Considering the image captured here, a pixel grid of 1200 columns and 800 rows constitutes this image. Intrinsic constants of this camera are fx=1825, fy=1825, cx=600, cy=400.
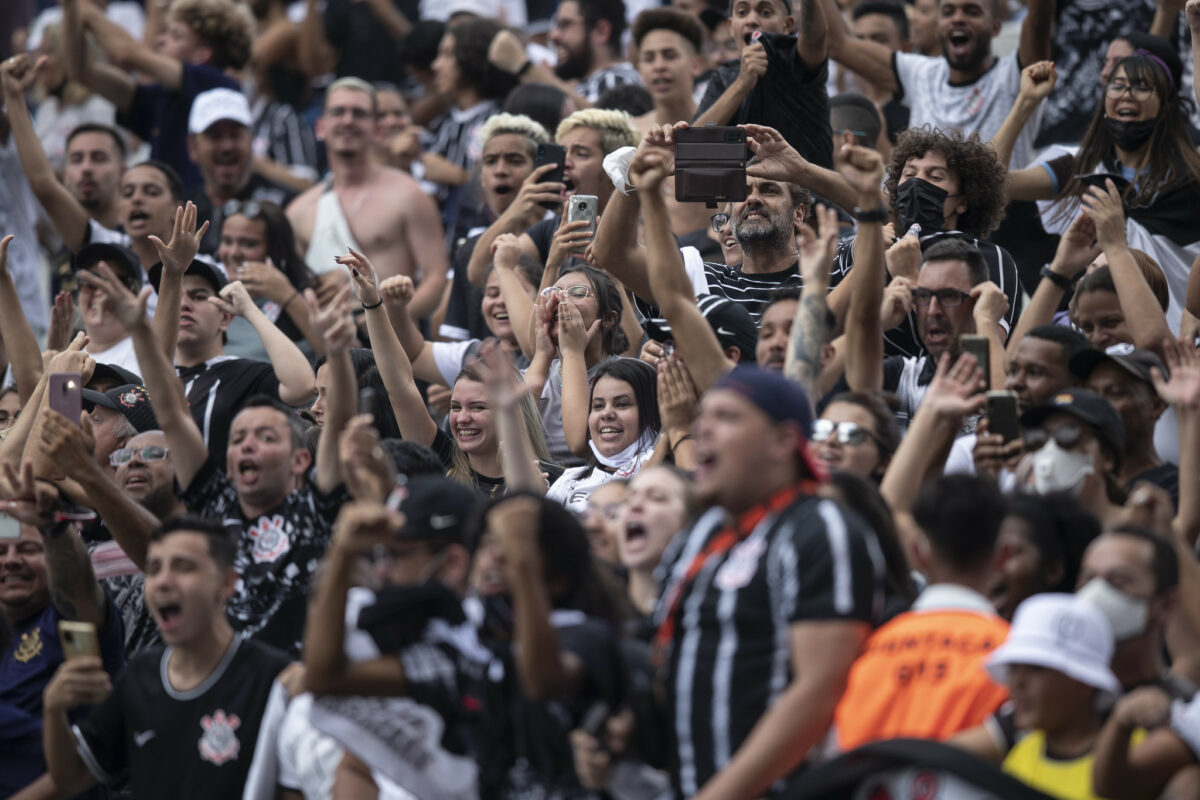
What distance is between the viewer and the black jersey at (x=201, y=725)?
219 inches

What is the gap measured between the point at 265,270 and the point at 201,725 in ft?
12.7

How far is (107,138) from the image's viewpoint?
Result: 1023 cm

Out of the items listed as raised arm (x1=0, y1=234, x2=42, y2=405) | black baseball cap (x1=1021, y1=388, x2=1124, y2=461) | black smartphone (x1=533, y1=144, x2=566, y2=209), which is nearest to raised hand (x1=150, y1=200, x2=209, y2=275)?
raised arm (x1=0, y1=234, x2=42, y2=405)

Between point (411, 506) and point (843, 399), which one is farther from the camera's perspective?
point (843, 399)

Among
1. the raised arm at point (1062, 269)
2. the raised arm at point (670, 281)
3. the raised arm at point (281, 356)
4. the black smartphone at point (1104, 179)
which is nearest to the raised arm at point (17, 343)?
the raised arm at point (281, 356)

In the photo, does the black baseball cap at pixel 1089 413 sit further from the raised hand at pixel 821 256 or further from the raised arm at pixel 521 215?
the raised arm at pixel 521 215

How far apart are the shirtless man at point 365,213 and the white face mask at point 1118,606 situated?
5747mm

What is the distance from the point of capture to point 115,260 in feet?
29.0

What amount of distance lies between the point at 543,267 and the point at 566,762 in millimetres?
4549

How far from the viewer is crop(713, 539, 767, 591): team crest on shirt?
170 inches

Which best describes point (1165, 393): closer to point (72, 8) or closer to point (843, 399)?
point (843, 399)

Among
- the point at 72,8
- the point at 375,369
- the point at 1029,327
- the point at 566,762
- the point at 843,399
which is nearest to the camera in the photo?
the point at 566,762

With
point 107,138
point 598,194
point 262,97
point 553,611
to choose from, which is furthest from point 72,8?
point 553,611

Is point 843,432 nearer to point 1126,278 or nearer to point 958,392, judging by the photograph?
point 958,392
